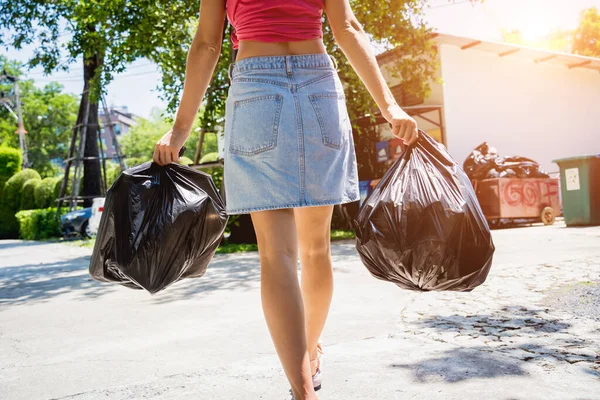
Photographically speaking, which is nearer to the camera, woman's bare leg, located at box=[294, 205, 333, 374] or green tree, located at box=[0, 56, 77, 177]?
woman's bare leg, located at box=[294, 205, 333, 374]

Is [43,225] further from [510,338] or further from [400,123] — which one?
[400,123]

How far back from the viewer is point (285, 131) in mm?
2045

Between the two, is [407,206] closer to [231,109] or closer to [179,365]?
[231,109]

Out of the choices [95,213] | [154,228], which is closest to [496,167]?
[95,213]

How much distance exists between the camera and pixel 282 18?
2.16 metres

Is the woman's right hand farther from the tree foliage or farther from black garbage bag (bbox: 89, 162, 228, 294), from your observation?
the tree foliage

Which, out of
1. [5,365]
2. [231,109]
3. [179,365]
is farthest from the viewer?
[5,365]

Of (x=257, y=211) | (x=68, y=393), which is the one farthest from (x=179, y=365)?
(x=257, y=211)

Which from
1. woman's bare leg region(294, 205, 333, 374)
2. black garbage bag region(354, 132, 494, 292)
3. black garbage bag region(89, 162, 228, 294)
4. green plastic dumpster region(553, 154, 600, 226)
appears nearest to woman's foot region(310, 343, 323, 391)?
woman's bare leg region(294, 205, 333, 374)

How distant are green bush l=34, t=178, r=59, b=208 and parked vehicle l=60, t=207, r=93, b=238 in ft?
21.1

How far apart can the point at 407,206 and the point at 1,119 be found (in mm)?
51019

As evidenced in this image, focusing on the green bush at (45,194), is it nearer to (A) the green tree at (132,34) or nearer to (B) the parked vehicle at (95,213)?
(B) the parked vehicle at (95,213)

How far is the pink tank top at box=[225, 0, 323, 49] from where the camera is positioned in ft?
7.04

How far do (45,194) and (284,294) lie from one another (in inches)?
974
